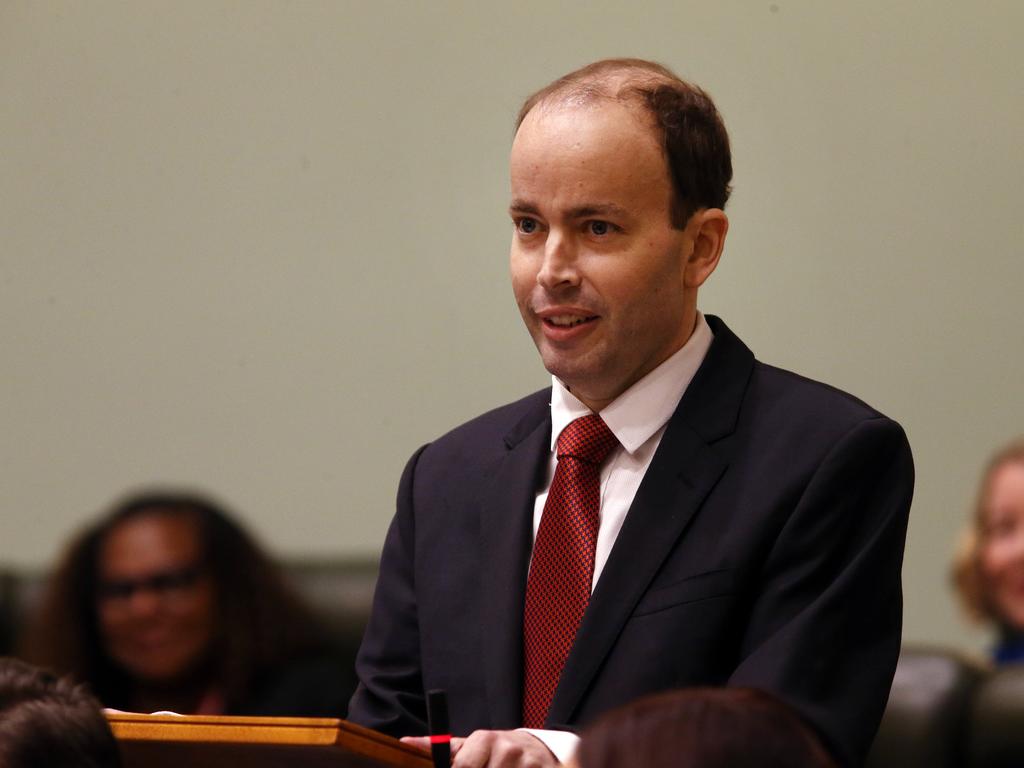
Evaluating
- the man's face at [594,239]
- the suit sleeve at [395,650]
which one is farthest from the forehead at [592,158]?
the suit sleeve at [395,650]

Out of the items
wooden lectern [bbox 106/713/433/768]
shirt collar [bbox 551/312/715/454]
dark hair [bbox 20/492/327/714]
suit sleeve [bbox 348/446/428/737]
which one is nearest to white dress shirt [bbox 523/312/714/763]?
shirt collar [bbox 551/312/715/454]

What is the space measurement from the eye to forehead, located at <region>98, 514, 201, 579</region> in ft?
6.64

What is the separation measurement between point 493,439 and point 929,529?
1621 millimetres

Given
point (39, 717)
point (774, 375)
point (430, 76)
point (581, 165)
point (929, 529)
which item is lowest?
point (929, 529)

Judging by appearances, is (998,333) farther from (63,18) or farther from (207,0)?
(63,18)

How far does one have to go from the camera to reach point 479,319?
3857 mm

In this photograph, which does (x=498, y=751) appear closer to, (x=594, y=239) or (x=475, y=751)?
(x=475, y=751)

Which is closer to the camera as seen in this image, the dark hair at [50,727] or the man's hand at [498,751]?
the dark hair at [50,727]

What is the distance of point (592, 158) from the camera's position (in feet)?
6.12

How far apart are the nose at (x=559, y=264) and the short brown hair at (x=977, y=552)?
177 cm

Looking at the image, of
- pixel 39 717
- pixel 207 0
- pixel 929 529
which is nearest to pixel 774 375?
pixel 39 717

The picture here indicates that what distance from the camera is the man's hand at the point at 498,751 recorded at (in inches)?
64.2

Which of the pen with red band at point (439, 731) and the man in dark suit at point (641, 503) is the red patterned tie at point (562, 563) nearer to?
the man in dark suit at point (641, 503)

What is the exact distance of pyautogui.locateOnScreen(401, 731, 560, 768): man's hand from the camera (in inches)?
64.2
